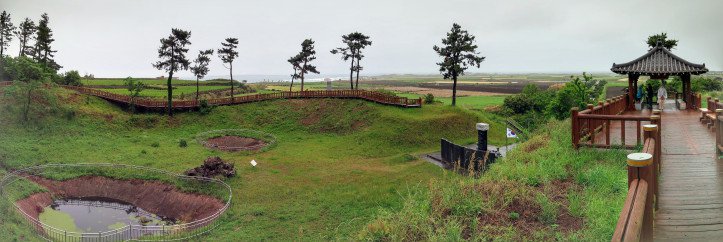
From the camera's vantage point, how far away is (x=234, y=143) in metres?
31.8

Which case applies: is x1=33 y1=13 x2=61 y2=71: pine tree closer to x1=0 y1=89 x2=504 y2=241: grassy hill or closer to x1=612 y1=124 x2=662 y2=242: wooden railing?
x1=0 y1=89 x2=504 y2=241: grassy hill

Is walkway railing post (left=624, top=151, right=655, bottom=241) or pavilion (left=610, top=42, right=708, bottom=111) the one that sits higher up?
pavilion (left=610, top=42, right=708, bottom=111)

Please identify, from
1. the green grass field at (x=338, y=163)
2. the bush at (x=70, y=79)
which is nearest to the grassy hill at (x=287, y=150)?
the green grass field at (x=338, y=163)

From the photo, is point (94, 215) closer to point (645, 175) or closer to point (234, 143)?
point (234, 143)

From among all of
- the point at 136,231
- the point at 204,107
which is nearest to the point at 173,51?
the point at 204,107

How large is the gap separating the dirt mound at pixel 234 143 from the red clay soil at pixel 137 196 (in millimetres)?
7372

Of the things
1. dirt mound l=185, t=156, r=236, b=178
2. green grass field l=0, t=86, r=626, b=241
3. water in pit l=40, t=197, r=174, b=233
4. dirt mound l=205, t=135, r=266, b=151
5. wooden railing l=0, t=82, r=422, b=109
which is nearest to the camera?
green grass field l=0, t=86, r=626, b=241

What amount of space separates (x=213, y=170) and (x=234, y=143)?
9.65m

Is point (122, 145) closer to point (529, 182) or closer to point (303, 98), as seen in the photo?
point (303, 98)

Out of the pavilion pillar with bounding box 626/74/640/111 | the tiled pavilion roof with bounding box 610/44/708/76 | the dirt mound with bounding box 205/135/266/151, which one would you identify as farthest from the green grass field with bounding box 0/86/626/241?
the pavilion pillar with bounding box 626/74/640/111

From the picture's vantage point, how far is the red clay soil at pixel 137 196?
19.6 m

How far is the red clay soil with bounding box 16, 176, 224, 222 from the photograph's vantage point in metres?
19.6

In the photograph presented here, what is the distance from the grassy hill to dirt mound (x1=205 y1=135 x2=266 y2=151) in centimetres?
96

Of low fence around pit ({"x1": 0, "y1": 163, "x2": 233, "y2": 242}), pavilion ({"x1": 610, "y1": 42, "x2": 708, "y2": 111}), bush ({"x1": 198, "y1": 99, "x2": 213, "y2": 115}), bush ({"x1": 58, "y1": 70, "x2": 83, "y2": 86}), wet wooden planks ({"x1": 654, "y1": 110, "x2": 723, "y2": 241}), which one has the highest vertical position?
bush ({"x1": 58, "y1": 70, "x2": 83, "y2": 86})
